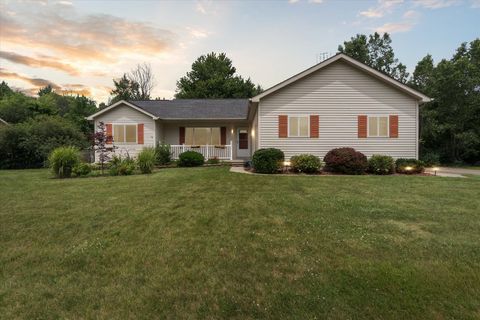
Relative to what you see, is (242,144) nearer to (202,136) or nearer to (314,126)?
(202,136)

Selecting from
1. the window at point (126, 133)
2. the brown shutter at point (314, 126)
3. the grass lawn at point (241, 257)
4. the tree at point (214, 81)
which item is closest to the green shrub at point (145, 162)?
the grass lawn at point (241, 257)

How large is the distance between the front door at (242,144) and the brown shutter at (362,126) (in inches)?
329

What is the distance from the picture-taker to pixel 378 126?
13.6 meters

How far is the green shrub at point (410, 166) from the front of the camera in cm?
1228

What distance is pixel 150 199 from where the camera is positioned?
22.4 ft

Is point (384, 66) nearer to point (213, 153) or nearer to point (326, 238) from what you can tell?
point (213, 153)

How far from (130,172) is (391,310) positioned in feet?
37.1

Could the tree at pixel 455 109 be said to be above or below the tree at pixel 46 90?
below

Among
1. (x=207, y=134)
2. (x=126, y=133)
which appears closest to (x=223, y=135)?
(x=207, y=134)

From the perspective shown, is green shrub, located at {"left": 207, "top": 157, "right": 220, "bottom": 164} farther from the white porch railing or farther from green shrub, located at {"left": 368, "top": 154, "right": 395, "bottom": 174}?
green shrub, located at {"left": 368, "top": 154, "right": 395, "bottom": 174}

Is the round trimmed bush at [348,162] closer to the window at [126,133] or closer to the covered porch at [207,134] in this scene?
the covered porch at [207,134]

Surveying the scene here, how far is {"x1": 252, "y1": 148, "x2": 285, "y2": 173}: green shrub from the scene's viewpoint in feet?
39.3

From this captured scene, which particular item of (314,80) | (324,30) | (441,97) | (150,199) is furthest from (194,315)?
(441,97)

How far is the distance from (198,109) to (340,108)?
10545 mm
